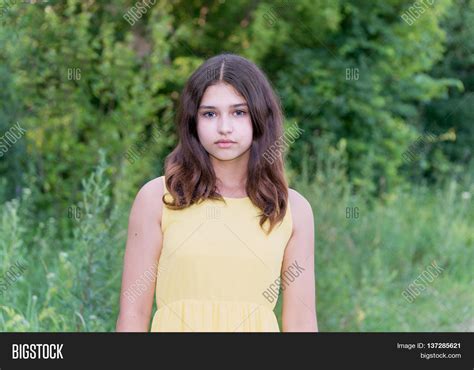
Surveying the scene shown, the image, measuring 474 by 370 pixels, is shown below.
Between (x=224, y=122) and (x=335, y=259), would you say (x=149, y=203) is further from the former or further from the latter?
(x=335, y=259)

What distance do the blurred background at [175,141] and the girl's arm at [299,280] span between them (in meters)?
1.68

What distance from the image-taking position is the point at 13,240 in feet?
15.9

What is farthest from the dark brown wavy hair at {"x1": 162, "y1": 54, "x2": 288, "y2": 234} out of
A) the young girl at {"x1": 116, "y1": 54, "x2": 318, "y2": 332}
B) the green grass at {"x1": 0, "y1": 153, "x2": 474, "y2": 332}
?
the green grass at {"x1": 0, "y1": 153, "x2": 474, "y2": 332}

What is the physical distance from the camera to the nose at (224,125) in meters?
2.80

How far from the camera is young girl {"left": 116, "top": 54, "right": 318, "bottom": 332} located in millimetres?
2807

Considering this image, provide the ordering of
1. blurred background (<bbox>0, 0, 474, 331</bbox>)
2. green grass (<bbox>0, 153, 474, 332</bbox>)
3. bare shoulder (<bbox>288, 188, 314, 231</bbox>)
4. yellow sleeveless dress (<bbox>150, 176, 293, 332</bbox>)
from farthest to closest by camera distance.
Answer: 1. blurred background (<bbox>0, 0, 474, 331</bbox>)
2. green grass (<bbox>0, 153, 474, 332</bbox>)
3. bare shoulder (<bbox>288, 188, 314, 231</bbox>)
4. yellow sleeveless dress (<bbox>150, 176, 293, 332</bbox>)

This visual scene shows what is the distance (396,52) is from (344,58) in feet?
1.83

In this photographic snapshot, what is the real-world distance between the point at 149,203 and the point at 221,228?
0.24 meters

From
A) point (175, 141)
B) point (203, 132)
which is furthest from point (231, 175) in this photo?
point (175, 141)

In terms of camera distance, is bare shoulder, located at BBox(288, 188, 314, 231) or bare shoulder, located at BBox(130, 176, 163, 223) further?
bare shoulder, located at BBox(288, 188, 314, 231)

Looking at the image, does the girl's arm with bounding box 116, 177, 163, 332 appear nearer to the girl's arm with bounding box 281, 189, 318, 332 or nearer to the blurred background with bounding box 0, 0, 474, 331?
the girl's arm with bounding box 281, 189, 318, 332

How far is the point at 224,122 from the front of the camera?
282 centimetres

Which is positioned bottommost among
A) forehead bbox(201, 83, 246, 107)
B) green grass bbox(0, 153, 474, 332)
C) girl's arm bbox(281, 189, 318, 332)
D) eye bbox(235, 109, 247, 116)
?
girl's arm bbox(281, 189, 318, 332)

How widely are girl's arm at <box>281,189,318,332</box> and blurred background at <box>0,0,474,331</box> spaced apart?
66.1 inches
